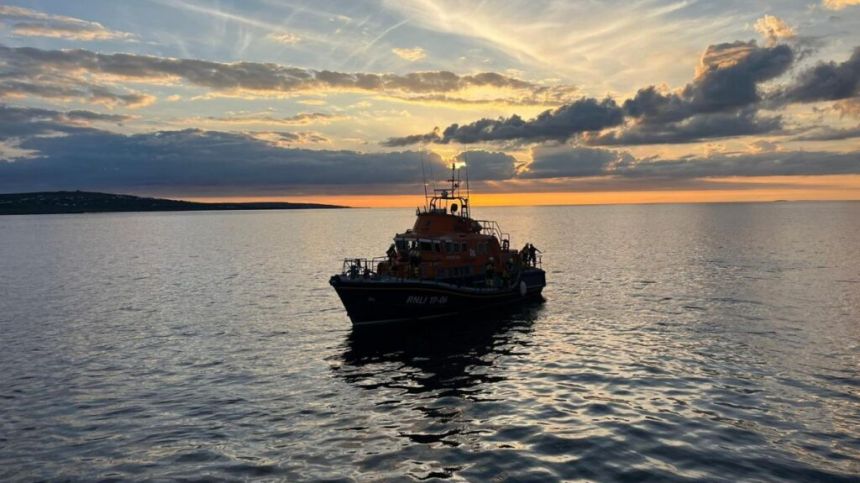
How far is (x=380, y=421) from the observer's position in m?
16.8

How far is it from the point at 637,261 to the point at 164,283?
51363mm

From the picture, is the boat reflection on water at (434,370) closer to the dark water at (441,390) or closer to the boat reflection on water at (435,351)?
the boat reflection on water at (435,351)

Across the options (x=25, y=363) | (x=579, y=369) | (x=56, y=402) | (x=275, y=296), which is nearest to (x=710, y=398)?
(x=579, y=369)

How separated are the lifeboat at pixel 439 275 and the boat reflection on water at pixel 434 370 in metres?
1.10

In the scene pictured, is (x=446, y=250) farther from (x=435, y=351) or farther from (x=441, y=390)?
(x=441, y=390)

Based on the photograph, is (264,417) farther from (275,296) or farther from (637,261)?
(637,261)

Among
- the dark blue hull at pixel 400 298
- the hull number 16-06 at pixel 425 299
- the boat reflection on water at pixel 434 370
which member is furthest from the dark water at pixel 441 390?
the hull number 16-06 at pixel 425 299

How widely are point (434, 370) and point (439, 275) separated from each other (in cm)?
1166

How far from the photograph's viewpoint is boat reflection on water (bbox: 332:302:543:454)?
1667 centimetres

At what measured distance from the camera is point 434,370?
894 inches

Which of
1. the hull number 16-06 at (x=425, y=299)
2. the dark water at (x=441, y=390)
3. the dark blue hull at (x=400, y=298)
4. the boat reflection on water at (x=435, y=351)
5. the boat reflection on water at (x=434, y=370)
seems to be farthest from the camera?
the hull number 16-06 at (x=425, y=299)

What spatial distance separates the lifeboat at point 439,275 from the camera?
2972 centimetres

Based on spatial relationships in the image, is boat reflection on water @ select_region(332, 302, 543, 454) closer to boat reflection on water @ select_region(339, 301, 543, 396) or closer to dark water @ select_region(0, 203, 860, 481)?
boat reflection on water @ select_region(339, 301, 543, 396)

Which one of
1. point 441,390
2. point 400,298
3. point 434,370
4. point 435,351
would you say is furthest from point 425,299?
point 441,390
